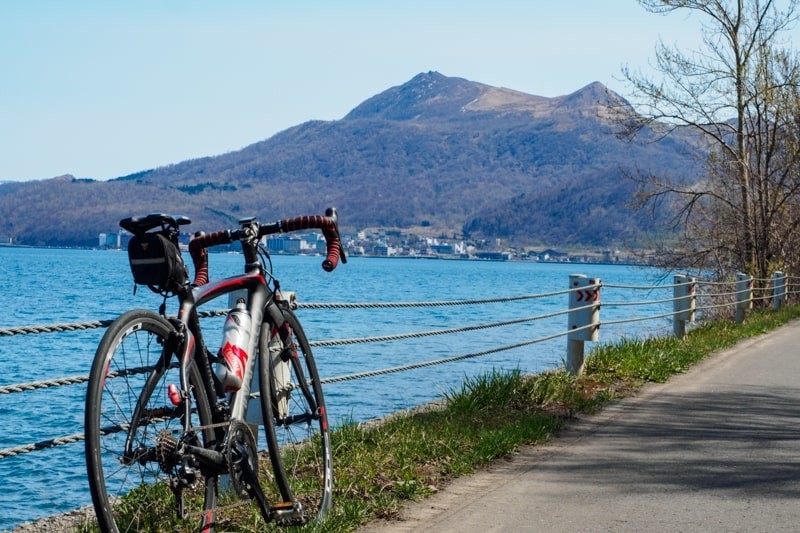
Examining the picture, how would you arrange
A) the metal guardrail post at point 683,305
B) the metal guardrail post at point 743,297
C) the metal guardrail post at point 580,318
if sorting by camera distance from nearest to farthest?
the metal guardrail post at point 580,318 → the metal guardrail post at point 683,305 → the metal guardrail post at point 743,297

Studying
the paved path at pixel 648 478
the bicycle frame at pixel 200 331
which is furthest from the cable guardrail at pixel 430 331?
the paved path at pixel 648 478

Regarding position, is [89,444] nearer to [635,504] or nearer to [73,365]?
[635,504]

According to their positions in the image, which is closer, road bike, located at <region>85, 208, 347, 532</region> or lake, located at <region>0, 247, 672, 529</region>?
road bike, located at <region>85, 208, 347, 532</region>

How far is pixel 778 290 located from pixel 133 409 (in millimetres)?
24512

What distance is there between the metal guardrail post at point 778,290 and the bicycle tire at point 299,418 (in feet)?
71.6

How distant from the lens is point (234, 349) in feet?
15.0

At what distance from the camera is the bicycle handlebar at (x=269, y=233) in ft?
16.1

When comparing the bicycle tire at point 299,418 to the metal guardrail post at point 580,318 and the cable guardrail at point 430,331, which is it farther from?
the metal guardrail post at point 580,318

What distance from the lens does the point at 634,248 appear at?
3181cm

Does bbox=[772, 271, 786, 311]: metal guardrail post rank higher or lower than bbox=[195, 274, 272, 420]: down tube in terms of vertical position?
lower

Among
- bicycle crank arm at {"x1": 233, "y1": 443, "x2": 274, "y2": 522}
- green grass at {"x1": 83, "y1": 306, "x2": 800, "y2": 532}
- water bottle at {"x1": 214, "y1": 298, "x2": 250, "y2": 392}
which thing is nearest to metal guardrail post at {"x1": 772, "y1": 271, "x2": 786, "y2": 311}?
green grass at {"x1": 83, "y1": 306, "x2": 800, "y2": 532}

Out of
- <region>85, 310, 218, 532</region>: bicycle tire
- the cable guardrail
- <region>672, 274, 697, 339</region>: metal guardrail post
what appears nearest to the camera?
<region>85, 310, 218, 532</region>: bicycle tire

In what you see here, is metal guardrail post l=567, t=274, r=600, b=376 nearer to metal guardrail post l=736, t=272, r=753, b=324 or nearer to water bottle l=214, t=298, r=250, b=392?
water bottle l=214, t=298, r=250, b=392

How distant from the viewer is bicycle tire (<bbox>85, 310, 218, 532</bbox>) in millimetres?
3688
